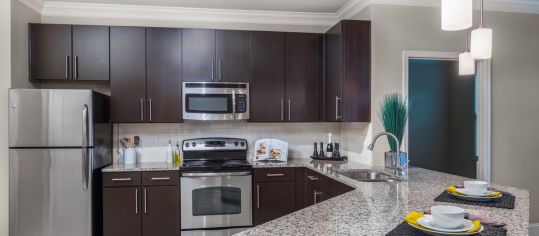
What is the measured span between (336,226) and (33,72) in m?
3.36

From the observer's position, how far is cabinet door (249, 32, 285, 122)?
12.7ft

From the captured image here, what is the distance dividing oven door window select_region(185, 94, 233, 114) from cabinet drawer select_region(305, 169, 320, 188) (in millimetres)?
996

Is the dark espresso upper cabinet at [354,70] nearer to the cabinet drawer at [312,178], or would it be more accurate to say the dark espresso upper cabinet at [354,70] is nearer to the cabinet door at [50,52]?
the cabinet drawer at [312,178]

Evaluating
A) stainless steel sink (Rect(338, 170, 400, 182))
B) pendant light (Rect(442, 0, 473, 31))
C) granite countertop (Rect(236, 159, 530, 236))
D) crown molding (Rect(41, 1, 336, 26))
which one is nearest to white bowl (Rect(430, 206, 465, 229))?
granite countertop (Rect(236, 159, 530, 236))

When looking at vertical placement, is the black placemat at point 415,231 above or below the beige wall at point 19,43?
below

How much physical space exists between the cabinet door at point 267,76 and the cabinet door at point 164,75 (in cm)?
75

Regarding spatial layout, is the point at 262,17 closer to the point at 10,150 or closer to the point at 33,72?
the point at 33,72

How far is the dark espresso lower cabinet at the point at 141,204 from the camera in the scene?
3.37 m

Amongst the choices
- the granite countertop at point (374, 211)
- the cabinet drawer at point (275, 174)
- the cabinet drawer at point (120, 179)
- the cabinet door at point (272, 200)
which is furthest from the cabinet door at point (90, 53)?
the granite countertop at point (374, 211)

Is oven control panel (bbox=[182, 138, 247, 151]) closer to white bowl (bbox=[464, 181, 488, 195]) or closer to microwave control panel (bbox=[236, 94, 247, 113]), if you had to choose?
microwave control panel (bbox=[236, 94, 247, 113])

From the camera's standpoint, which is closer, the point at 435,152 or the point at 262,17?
the point at 262,17

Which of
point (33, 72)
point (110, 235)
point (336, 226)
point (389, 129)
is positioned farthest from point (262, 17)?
point (336, 226)

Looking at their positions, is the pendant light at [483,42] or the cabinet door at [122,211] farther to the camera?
the cabinet door at [122,211]

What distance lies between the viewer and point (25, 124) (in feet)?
10.2
